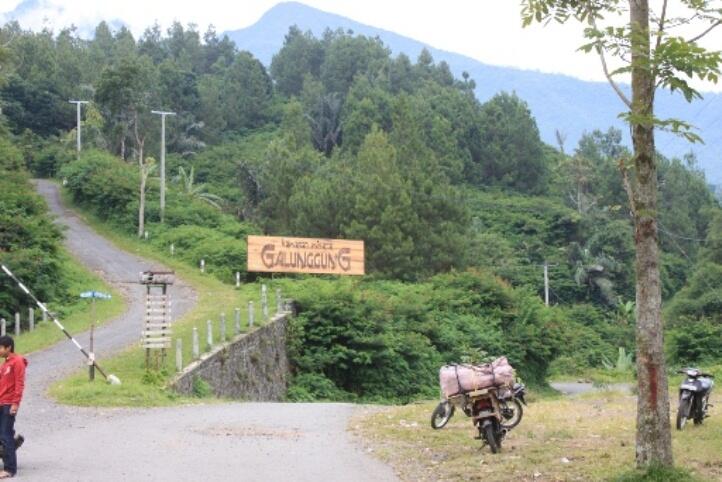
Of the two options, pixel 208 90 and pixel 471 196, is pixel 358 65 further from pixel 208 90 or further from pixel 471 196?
pixel 471 196

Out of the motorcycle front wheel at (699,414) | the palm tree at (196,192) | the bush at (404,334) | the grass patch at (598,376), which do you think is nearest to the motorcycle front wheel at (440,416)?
the motorcycle front wheel at (699,414)

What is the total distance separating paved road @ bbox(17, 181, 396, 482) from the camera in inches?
454

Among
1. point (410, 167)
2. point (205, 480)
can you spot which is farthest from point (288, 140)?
point (205, 480)

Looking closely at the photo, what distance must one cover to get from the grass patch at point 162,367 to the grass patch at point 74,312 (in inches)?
110

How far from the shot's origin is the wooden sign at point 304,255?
41594 millimetres

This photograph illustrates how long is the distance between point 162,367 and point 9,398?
454 inches

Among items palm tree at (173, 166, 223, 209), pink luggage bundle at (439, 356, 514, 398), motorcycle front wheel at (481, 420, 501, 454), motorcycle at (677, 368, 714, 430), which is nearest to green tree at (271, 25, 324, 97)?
palm tree at (173, 166, 223, 209)

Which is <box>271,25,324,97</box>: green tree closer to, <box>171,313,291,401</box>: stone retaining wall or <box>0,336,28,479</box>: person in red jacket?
<box>171,313,291,401</box>: stone retaining wall

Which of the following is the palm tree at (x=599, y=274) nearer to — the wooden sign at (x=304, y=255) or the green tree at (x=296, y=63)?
the wooden sign at (x=304, y=255)

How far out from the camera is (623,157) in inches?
407

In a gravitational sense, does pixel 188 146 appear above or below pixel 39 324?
above

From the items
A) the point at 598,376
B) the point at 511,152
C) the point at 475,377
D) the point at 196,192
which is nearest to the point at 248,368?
the point at 475,377

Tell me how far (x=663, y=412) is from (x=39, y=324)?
83.9 feet

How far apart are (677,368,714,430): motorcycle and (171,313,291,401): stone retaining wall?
394 inches
